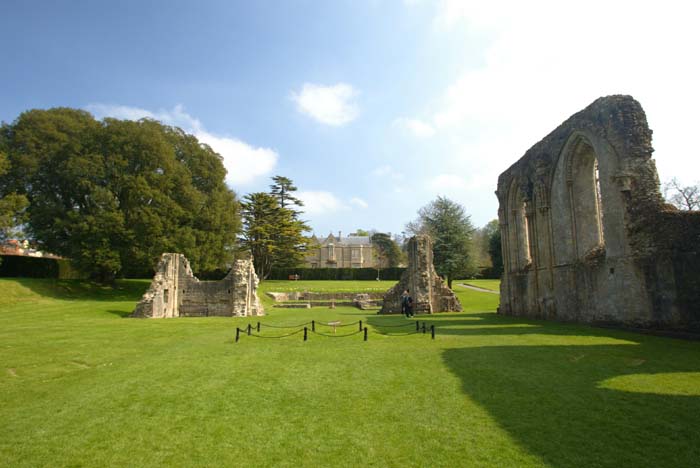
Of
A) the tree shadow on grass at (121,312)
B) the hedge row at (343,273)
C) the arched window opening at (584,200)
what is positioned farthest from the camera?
the hedge row at (343,273)

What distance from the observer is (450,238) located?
3797 centimetres

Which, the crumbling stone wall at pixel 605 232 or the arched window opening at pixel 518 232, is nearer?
the crumbling stone wall at pixel 605 232

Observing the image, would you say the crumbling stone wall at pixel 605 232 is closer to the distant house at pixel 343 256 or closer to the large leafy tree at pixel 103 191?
the large leafy tree at pixel 103 191

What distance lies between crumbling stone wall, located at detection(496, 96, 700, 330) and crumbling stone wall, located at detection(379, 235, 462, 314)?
152 inches

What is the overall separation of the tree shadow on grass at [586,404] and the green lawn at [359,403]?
0.07ft

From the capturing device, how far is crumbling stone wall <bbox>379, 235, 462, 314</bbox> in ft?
68.5

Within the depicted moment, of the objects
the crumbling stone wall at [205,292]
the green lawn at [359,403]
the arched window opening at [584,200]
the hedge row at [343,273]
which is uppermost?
the arched window opening at [584,200]

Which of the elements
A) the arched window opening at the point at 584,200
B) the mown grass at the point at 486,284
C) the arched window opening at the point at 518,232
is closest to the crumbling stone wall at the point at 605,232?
the arched window opening at the point at 584,200

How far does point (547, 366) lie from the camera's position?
712 cm

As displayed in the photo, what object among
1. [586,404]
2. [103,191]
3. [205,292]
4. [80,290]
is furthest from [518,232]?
[80,290]

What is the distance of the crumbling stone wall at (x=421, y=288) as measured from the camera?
20.9 metres

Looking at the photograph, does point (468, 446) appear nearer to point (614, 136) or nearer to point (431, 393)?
point (431, 393)

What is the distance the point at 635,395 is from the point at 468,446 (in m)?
2.92

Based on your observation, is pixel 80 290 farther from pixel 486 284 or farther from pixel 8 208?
pixel 486 284
